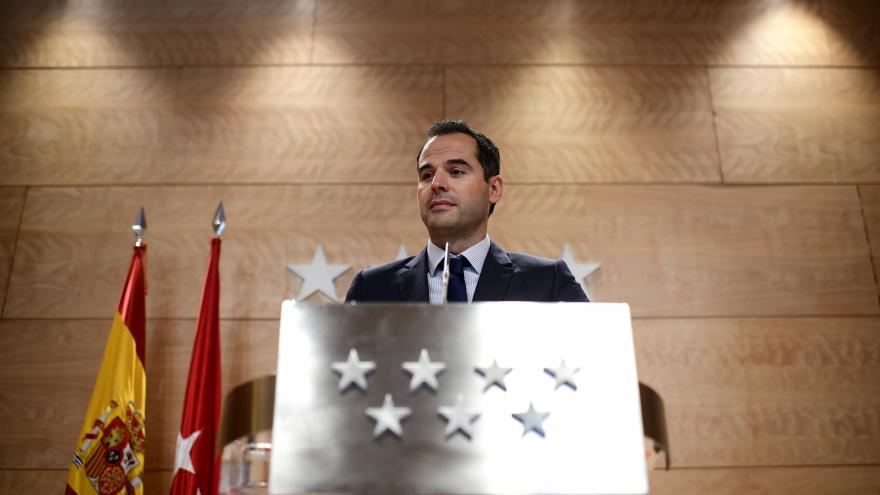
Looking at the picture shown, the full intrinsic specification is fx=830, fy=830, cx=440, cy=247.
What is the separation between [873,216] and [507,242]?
1677mm

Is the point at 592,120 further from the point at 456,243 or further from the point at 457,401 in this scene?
the point at 457,401

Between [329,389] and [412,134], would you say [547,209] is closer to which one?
[412,134]

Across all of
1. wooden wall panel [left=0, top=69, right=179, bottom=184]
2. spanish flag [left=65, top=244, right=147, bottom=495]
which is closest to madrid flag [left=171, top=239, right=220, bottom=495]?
spanish flag [left=65, top=244, right=147, bottom=495]

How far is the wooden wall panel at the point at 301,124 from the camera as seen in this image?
3826 mm

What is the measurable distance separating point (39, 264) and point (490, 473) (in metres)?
3.11

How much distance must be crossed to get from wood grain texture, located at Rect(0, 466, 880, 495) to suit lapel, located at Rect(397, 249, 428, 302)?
5.21 feet

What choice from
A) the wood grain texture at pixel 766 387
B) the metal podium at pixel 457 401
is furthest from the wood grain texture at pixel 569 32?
the metal podium at pixel 457 401

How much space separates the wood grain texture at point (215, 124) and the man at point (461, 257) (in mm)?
1455

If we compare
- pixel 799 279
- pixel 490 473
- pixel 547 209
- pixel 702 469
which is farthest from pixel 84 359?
pixel 799 279

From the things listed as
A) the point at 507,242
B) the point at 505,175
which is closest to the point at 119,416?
the point at 507,242

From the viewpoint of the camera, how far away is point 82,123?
3.97m

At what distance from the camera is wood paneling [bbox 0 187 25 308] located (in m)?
3.64

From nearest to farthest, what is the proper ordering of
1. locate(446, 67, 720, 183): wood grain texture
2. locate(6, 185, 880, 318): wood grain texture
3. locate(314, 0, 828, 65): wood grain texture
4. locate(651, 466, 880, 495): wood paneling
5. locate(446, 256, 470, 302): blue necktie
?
locate(446, 256, 470, 302): blue necktie, locate(651, 466, 880, 495): wood paneling, locate(6, 185, 880, 318): wood grain texture, locate(446, 67, 720, 183): wood grain texture, locate(314, 0, 828, 65): wood grain texture

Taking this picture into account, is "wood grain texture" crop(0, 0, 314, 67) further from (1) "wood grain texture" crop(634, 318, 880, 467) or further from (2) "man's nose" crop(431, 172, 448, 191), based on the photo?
(1) "wood grain texture" crop(634, 318, 880, 467)
